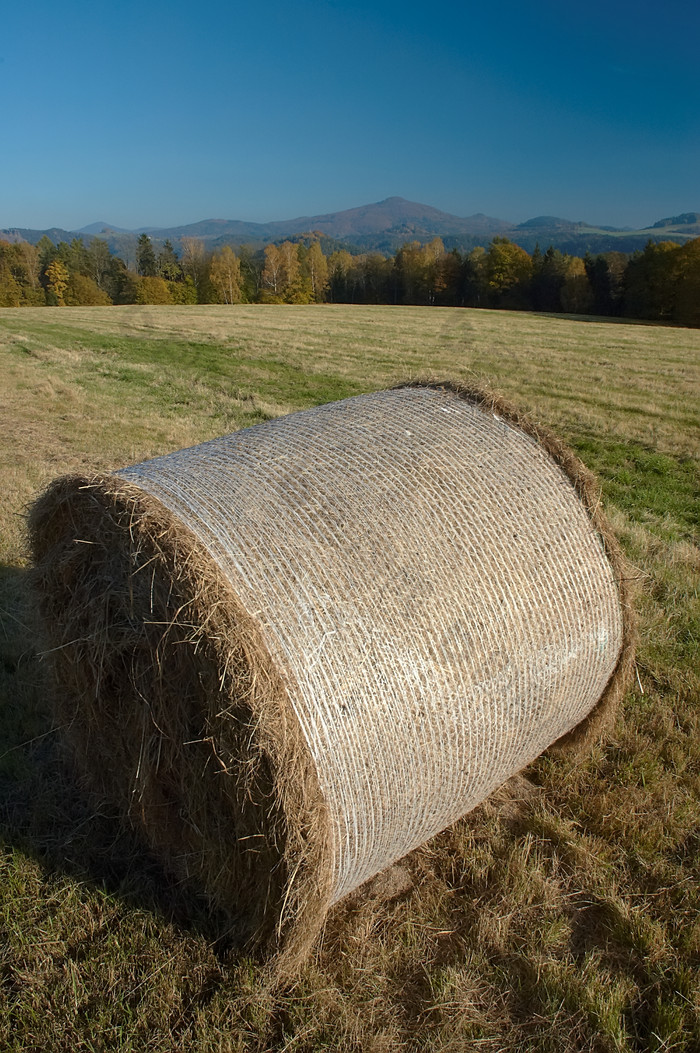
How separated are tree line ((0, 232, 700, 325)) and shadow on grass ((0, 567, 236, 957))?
5306cm

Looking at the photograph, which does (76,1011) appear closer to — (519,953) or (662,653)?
(519,953)

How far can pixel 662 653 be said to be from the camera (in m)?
5.00

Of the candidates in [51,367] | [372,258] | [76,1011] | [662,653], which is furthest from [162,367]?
[372,258]

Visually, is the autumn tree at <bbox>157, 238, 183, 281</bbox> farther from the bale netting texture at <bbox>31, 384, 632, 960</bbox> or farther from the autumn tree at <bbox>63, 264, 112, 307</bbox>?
the bale netting texture at <bbox>31, 384, 632, 960</bbox>

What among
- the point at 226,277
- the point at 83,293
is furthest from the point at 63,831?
the point at 83,293

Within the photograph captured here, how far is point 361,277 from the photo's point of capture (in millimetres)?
70250

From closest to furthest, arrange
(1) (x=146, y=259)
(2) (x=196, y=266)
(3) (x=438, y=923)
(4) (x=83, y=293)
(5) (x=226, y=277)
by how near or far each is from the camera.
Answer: (3) (x=438, y=923)
(4) (x=83, y=293)
(5) (x=226, y=277)
(2) (x=196, y=266)
(1) (x=146, y=259)

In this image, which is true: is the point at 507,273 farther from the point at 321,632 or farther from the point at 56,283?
the point at 321,632

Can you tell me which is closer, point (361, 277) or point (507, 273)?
point (507, 273)

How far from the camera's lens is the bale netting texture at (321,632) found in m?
2.51

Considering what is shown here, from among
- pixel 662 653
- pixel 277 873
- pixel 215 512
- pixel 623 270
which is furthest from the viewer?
pixel 623 270

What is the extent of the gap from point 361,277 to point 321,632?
2872 inches

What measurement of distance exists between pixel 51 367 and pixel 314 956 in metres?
18.7

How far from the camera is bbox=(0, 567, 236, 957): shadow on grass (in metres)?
3.13
